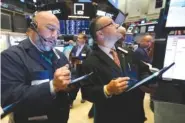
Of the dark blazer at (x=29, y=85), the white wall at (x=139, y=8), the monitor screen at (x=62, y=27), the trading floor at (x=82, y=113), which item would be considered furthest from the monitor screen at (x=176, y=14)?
the white wall at (x=139, y=8)

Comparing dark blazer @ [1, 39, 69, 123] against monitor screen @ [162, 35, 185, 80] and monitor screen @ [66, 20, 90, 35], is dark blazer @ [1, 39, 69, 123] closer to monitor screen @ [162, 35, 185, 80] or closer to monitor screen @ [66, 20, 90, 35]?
monitor screen @ [162, 35, 185, 80]

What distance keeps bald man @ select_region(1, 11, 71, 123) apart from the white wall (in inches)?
347

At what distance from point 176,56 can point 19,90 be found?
2.93 ft

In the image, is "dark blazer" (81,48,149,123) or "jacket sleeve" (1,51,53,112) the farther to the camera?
"dark blazer" (81,48,149,123)

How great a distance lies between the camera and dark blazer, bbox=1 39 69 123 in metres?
1.00

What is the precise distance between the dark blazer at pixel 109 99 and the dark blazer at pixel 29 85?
8.0 inches

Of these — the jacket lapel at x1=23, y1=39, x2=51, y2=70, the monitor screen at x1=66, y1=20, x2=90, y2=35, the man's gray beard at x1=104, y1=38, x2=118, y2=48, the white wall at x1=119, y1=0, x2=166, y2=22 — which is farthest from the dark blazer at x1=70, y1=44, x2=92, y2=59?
the white wall at x1=119, y1=0, x2=166, y2=22

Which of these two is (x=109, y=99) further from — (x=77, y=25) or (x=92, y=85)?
(x=77, y=25)

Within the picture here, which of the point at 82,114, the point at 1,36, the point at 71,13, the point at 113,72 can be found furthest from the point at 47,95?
the point at 71,13

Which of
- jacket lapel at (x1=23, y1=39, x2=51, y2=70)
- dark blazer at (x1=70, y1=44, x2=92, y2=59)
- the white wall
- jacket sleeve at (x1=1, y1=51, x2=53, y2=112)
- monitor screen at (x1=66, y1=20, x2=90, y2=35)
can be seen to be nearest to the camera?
jacket sleeve at (x1=1, y1=51, x2=53, y2=112)

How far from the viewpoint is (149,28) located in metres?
7.36

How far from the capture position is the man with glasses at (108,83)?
4.42 ft

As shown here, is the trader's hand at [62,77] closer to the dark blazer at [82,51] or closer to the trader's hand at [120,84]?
the trader's hand at [120,84]

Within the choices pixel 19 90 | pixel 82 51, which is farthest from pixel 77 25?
pixel 19 90
